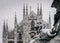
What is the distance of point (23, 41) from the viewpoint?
73.6m

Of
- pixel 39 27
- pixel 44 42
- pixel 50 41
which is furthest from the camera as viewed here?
pixel 39 27

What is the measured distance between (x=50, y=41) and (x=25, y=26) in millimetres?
65464

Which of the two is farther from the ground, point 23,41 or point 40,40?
point 40,40

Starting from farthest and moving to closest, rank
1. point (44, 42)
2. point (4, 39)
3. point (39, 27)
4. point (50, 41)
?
point (4, 39) → point (39, 27) → point (44, 42) → point (50, 41)

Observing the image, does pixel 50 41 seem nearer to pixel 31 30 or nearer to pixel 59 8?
pixel 59 8

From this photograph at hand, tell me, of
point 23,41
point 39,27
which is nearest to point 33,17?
point 23,41

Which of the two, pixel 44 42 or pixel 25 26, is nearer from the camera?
pixel 44 42

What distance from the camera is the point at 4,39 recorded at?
241 ft

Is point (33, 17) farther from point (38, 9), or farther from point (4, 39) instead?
point (4, 39)

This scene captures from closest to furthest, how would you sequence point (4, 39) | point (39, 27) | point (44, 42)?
point (44, 42) < point (39, 27) < point (4, 39)

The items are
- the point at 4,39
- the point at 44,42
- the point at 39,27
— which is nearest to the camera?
the point at 44,42

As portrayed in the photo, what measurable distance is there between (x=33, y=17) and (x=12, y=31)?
7695 millimetres

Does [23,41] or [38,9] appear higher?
[38,9]

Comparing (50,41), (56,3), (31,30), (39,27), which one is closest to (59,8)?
(56,3)
